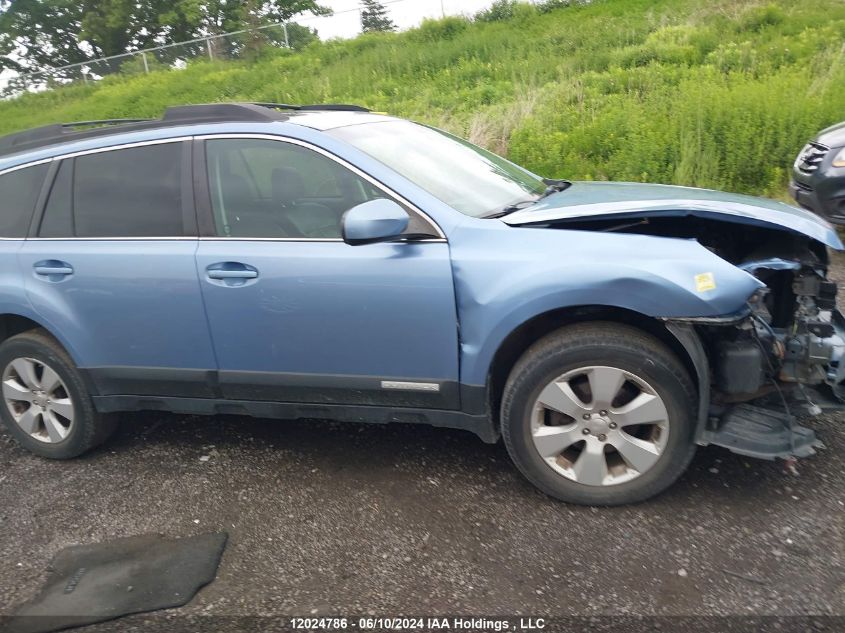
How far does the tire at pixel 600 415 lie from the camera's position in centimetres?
288

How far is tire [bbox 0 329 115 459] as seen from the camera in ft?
12.3

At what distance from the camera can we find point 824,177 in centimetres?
604

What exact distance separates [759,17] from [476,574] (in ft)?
48.9

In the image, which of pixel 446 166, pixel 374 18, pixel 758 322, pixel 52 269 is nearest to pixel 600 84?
pixel 446 166

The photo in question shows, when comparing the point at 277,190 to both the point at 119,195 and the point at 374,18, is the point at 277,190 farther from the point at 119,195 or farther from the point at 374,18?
the point at 374,18

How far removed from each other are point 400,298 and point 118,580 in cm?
162

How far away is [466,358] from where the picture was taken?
3.06 meters

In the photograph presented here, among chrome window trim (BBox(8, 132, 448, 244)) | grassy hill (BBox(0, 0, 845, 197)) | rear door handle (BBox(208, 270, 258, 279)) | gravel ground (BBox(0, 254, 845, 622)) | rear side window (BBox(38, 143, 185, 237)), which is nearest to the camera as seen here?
gravel ground (BBox(0, 254, 845, 622))

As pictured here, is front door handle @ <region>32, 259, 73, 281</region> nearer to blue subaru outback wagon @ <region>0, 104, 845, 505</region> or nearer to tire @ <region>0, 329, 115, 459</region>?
blue subaru outback wagon @ <region>0, 104, 845, 505</region>

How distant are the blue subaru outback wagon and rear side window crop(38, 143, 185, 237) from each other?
1cm

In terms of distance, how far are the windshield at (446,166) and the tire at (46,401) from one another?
1.94 meters

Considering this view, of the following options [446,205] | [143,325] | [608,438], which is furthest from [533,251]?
[143,325]

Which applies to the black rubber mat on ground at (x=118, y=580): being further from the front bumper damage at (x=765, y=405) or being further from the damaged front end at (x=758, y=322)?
the front bumper damage at (x=765, y=405)

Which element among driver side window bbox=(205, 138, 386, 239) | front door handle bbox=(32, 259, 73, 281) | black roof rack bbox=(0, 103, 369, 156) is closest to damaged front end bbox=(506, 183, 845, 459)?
driver side window bbox=(205, 138, 386, 239)
